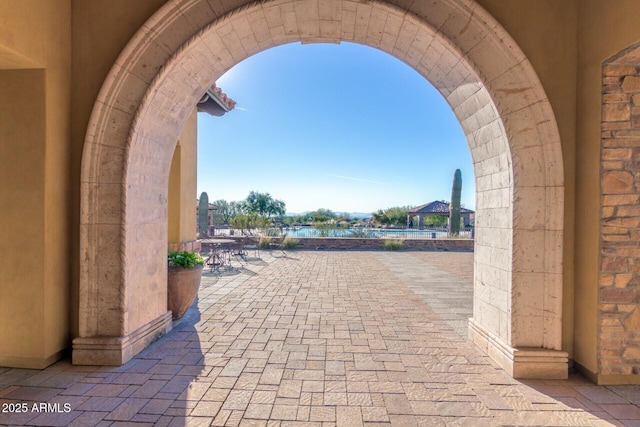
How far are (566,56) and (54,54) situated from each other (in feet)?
16.6

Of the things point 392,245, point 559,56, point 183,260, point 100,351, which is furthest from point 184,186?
point 392,245

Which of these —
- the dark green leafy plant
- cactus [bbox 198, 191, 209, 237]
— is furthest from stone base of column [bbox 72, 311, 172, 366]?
cactus [bbox 198, 191, 209, 237]

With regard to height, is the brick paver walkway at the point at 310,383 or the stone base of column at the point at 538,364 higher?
the stone base of column at the point at 538,364

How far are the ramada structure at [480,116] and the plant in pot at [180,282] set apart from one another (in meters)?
0.85

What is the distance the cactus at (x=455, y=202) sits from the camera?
46.0 feet

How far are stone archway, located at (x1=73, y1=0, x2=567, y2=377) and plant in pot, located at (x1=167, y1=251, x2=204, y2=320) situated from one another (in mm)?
746

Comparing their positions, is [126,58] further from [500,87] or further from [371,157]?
[371,157]

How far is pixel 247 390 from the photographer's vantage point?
250 centimetres

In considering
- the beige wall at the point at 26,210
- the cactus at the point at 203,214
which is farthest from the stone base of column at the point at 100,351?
the cactus at the point at 203,214

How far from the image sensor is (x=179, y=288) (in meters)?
4.11

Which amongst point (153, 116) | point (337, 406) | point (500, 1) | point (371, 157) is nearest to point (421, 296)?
point (337, 406)

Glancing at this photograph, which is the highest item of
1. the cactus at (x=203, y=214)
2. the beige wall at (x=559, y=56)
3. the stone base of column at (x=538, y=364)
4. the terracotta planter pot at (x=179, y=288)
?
the beige wall at (x=559, y=56)

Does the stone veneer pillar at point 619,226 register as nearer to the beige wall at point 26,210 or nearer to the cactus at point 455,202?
the beige wall at point 26,210

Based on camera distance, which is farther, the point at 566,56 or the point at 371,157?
the point at 371,157
